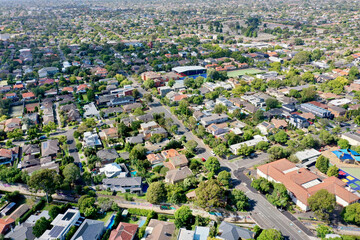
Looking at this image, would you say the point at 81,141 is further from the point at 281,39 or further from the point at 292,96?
the point at 281,39

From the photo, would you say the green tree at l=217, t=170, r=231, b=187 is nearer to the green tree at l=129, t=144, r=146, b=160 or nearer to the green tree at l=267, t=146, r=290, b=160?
the green tree at l=267, t=146, r=290, b=160

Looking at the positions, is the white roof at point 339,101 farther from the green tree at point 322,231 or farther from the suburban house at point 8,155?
the suburban house at point 8,155

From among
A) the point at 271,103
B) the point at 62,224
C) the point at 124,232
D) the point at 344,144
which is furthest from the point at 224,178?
the point at 271,103

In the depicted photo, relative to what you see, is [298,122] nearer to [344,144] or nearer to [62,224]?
[344,144]

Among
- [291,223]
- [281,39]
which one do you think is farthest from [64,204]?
[281,39]

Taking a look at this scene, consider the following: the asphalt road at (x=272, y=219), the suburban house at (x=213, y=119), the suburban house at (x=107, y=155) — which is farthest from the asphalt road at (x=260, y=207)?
the suburban house at (x=107, y=155)
